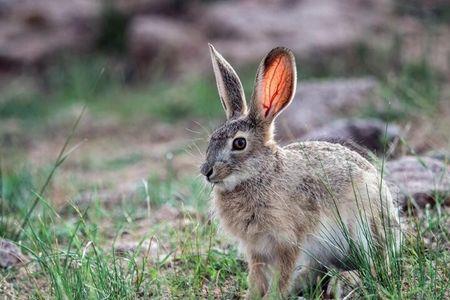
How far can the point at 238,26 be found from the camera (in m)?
12.3

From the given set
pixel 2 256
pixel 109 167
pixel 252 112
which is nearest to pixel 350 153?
pixel 252 112

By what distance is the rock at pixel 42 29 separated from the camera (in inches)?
500

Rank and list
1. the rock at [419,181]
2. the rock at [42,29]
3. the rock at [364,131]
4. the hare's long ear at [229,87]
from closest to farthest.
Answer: the hare's long ear at [229,87], the rock at [419,181], the rock at [364,131], the rock at [42,29]

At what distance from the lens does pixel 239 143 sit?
418 cm

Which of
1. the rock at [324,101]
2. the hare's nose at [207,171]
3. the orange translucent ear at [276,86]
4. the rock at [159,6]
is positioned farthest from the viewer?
the rock at [159,6]

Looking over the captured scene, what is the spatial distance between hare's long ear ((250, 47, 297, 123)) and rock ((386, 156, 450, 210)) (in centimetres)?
94

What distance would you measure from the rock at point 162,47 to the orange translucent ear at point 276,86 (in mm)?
7901

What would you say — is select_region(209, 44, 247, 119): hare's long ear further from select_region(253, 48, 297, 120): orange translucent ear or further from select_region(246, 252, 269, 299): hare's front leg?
select_region(246, 252, 269, 299): hare's front leg

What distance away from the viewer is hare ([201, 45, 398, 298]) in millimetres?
4066

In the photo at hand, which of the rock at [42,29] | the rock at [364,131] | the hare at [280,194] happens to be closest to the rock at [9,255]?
the hare at [280,194]

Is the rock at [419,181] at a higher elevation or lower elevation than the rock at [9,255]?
higher

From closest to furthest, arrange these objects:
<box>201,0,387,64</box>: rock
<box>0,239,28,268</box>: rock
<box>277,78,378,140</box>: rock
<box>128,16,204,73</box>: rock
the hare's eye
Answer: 1. the hare's eye
2. <box>0,239,28,268</box>: rock
3. <box>277,78,378,140</box>: rock
4. <box>201,0,387,64</box>: rock
5. <box>128,16,204,73</box>: rock

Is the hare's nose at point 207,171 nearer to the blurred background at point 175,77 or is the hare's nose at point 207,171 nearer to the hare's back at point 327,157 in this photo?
the hare's back at point 327,157

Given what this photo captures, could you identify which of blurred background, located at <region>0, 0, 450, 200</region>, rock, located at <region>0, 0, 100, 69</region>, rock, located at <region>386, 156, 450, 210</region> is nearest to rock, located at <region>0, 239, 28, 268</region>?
rock, located at <region>386, 156, 450, 210</region>
